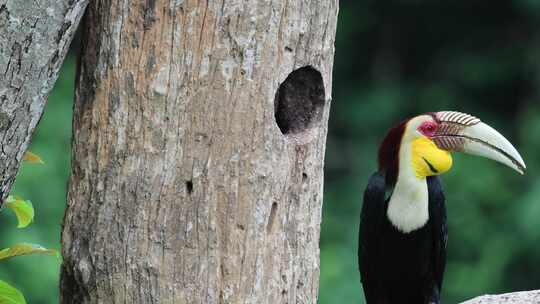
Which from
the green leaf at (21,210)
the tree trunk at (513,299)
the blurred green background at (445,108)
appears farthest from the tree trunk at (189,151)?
the blurred green background at (445,108)

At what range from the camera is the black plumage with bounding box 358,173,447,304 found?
3736 mm

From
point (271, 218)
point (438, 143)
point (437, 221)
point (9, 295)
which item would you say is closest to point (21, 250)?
point (9, 295)

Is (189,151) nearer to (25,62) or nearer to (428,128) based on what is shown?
(25,62)

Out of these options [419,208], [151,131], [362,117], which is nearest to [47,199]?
[362,117]

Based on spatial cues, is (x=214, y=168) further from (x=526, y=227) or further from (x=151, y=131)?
(x=526, y=227)

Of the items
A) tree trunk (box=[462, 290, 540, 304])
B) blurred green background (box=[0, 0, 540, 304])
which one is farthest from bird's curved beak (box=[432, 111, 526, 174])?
blurred green background (box=[0, 0, 540, 304])

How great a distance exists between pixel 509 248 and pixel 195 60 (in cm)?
446

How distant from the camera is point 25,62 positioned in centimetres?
256

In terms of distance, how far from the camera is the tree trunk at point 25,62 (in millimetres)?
2539

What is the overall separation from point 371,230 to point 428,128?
465 mm

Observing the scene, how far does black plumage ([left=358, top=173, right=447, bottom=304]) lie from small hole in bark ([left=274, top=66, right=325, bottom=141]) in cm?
90

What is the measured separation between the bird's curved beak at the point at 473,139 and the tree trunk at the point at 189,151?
29.0 inches

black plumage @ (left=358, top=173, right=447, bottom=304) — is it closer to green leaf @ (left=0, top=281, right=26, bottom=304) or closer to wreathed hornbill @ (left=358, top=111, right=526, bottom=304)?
wreathed hornbill @ (left=358, top=111, right=526, bottom=304)

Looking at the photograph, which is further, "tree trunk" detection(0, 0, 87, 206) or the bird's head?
the bird's head
